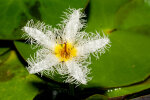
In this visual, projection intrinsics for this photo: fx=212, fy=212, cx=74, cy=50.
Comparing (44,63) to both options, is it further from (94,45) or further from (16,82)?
(16,82)

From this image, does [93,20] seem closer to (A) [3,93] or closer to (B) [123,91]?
(B) [123,91]

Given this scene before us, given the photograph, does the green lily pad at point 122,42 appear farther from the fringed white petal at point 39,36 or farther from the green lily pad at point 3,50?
the green lily pad at point 3,50

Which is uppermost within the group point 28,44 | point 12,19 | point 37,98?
point 12,19

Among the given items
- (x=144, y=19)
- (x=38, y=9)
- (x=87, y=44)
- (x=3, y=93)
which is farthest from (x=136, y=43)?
(x=3, y=93)

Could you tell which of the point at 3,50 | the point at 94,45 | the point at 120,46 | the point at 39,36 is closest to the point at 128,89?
the point at 120,46

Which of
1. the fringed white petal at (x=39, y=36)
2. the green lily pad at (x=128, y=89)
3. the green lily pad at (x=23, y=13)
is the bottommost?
the green lily pad at (x=128, y=89)

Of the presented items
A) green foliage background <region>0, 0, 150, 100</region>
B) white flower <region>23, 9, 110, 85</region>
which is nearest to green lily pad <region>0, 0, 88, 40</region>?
green foliage background <region>0, 0, 150, 100</region>

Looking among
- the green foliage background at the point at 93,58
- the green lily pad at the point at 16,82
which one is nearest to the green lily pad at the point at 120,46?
the green foliage background at the point at 93,58
